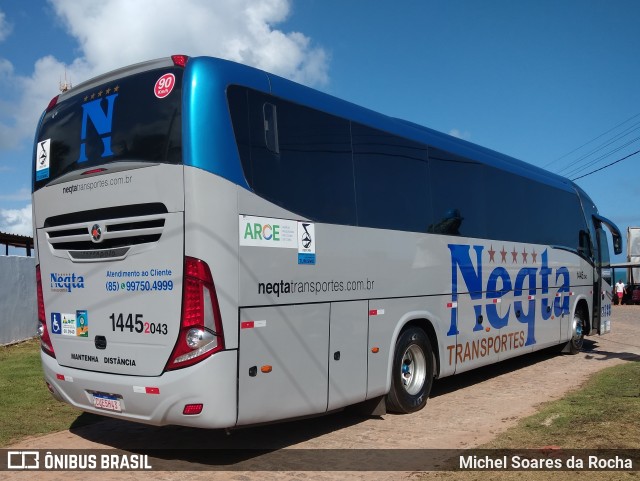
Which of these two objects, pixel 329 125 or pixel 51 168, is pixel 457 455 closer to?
pixel 329 125

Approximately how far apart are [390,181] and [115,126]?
133 inches

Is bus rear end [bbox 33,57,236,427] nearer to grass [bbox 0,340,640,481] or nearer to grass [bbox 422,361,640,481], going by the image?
grass [bbox 0,340,640,481]

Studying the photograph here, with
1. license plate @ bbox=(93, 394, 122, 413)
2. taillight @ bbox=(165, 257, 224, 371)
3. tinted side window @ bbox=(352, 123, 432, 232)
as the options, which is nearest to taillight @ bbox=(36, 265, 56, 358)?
license plate @ bbox=(93, 394, 122, 413)

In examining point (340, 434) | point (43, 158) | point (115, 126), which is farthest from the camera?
point (340, 434)

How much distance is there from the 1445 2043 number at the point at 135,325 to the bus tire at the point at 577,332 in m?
10.3

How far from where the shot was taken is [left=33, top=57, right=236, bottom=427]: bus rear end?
5.29 m

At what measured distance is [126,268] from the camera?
5.70m

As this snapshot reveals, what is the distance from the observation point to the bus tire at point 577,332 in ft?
43.7

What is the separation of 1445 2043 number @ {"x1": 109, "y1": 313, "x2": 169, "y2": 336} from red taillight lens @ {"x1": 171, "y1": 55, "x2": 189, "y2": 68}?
2.30 meters

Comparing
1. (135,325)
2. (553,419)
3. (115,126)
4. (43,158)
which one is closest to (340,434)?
(553,419)

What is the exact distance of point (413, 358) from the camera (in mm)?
8156

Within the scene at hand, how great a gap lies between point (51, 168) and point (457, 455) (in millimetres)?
5126

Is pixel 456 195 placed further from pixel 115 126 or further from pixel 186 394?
pixel 186 394

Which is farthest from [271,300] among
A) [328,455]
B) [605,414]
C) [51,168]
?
[605,414]
